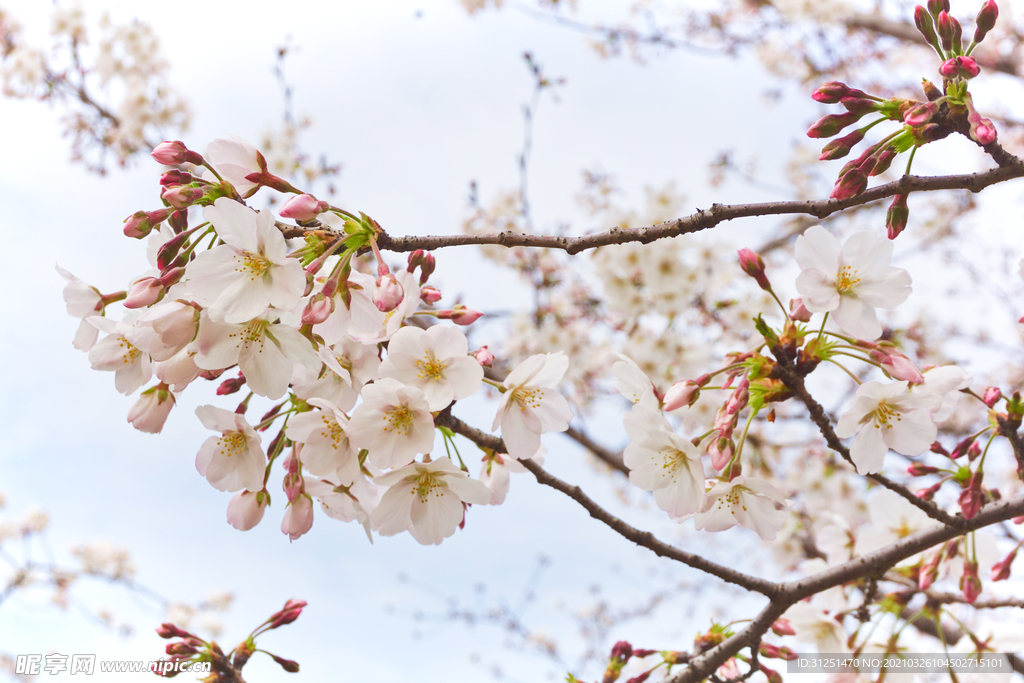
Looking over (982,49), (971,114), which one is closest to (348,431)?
(971,114)

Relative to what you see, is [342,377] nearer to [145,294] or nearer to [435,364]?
[435,364]

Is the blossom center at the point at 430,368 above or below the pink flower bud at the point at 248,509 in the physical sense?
above

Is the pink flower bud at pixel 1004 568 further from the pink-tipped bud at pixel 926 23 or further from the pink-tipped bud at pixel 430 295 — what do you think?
the pink-tipped bud at pixel 430 295

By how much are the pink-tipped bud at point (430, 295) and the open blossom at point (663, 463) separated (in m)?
0.45

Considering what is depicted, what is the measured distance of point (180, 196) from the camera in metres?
1.04

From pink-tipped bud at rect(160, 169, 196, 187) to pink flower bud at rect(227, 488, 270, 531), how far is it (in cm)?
65

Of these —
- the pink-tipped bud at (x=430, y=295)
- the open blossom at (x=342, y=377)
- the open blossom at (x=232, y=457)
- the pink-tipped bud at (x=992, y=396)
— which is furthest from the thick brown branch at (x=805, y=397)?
the open blossom at (x=232, y=457)

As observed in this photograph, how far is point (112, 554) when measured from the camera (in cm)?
760

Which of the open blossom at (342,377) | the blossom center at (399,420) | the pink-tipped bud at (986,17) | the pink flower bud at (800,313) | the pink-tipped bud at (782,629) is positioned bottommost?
the pink-tipped bud at (782,629)

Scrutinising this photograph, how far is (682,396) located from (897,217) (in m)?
0.57

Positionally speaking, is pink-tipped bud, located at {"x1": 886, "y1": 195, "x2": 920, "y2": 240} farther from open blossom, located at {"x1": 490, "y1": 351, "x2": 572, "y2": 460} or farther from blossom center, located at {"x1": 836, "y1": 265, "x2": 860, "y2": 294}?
open blossom, located at {"x1": 490, "y1": 351, "x2": 572, "y2": 460}

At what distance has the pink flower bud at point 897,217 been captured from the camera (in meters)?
1.21

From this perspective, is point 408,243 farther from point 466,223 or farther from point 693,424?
point 466,223

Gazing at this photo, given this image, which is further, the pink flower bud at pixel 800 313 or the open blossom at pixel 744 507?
the pink flower bud at pixel 800 313
